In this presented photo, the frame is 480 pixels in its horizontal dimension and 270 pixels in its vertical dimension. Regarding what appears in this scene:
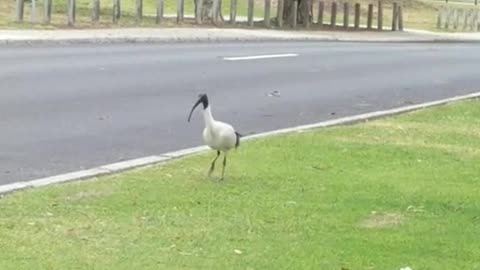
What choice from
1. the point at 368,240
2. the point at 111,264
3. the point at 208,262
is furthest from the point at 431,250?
the point at 111,264

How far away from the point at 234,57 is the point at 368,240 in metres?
15.0

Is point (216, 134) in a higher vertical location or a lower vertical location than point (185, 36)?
higher

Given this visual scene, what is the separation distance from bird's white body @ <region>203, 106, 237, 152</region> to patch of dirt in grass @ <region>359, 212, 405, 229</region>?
140 centimetres

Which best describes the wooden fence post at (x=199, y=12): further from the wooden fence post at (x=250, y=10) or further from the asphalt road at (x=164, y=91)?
the asphalt road at (x=164, y=91)

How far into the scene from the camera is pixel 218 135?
9195 millimetres

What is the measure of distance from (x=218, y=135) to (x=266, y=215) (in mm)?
1227

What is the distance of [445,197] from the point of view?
356 inches

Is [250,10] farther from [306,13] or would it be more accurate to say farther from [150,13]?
[150,13]

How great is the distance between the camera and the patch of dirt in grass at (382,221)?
7961 millimetres

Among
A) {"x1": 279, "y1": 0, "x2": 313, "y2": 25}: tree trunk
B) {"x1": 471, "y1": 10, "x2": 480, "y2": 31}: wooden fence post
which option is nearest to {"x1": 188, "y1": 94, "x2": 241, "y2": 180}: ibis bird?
{"x1": 279, "y1": 0, "x2": 313, "y2": 25}: tree trunk

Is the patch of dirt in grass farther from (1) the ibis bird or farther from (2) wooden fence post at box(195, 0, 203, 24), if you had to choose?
(2) wooden fence post at box(195, 0, 203, 24)

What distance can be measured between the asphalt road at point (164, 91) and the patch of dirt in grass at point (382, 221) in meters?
2.77

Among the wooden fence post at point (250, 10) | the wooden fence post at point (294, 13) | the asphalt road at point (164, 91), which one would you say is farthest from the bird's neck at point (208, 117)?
the wooden fence post at point (294, 13)

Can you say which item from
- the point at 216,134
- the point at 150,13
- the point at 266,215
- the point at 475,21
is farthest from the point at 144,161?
the point at 475,21
